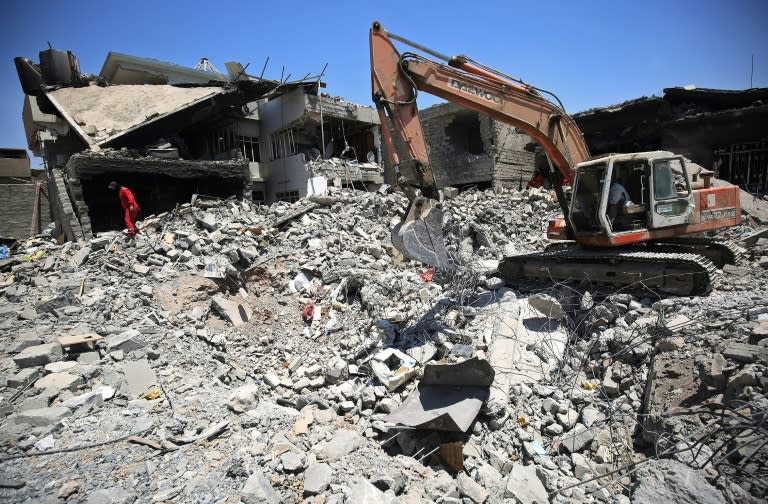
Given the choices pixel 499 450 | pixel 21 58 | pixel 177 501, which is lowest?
pixel 499 450

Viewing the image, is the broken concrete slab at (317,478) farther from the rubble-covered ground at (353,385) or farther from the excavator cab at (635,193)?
the excavator cab at (635,193)

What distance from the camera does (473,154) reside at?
16109 millimetres

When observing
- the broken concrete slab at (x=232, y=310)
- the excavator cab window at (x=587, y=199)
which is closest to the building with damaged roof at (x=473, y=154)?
the excavator cab window at (x=587, y=199)

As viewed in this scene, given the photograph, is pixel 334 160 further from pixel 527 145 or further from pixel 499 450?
pixel 499 450

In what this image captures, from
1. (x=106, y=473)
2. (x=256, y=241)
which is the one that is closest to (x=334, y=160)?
(x=256, y=241)

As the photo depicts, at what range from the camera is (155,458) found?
3.34m

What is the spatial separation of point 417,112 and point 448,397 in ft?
11.7

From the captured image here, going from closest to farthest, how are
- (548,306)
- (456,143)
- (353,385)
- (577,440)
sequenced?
(577,440)
(353,385)
(548,306)
(456,143)

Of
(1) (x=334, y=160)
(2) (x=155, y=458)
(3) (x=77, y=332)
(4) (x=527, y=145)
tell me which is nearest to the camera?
(2) (x=155, y=458)

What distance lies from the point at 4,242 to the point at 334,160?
10.1 m

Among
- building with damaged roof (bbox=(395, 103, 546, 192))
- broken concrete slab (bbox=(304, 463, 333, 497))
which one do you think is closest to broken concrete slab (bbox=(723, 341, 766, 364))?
broken concrete slab (bbox=(304, 463, 333, 497))

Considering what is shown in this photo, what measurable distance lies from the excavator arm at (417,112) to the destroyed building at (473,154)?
368 inches

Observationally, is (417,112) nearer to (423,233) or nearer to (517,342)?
(423,233)

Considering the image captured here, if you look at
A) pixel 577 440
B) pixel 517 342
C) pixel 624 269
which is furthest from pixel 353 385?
pixel 624 269
